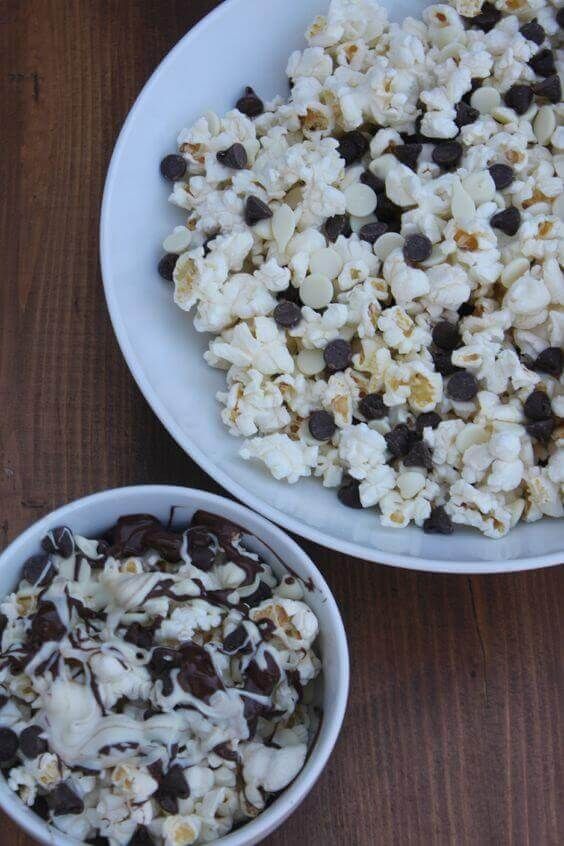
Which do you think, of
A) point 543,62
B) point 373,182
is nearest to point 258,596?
point 373,182

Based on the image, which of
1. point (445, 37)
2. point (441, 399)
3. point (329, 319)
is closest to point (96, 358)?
point (329, 319)

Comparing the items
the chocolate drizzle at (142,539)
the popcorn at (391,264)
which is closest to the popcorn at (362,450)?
the popcorn at (391,264)

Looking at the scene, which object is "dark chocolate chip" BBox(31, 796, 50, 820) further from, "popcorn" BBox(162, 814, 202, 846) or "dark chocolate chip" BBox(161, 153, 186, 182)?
"dark chocolate chip" BBox(161, 153, 186, 182)

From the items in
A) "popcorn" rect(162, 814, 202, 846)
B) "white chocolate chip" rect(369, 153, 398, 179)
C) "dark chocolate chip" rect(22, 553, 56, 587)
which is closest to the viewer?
"popcorn" rect(162, 814, 202, 846)

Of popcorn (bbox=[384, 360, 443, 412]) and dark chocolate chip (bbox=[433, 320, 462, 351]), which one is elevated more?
dark chocolate chip (bbox=[433, 320, 462, 351])

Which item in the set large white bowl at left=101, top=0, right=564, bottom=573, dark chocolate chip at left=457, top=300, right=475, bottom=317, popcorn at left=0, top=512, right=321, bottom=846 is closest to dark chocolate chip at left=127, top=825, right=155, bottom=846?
popcorn at left=0, top=512, right=321, bottom=846

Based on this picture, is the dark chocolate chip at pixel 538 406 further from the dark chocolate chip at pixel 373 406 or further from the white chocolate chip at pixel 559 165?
the white chocolate chip at pixel 559 165
